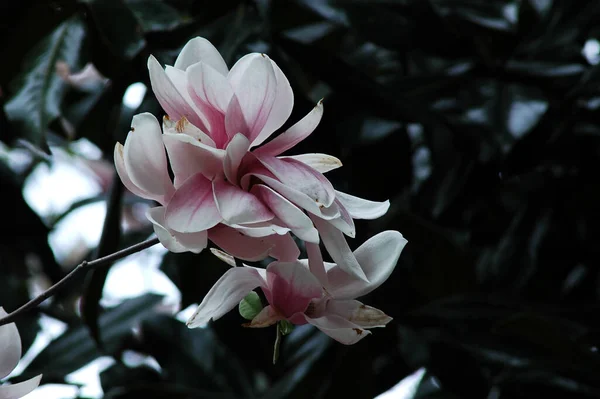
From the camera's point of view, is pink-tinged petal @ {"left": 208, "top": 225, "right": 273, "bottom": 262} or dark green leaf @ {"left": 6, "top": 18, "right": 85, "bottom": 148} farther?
dark green leaf @ {"left": 6, "top": 18, "right": 85, "bottom": 148}

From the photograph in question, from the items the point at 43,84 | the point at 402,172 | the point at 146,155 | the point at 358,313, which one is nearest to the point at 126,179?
the point at 146,155

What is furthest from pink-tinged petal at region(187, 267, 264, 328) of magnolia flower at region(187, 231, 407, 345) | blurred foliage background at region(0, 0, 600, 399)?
blurred foliage background at region(0, 0, 600, 399)

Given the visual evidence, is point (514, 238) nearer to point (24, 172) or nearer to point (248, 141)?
point (248, 141)

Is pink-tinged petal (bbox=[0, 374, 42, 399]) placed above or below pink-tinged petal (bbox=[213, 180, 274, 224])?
below

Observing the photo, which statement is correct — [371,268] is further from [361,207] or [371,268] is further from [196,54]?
A: [196,54]

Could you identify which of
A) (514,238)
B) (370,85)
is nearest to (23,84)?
(370,85)

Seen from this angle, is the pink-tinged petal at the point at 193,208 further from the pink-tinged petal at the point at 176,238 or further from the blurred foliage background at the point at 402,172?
the blurred foliage background at the point at 402,172

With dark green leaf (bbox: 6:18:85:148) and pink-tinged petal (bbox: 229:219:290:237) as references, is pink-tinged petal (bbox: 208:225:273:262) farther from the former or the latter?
dark green leaf (bbox: 6:18:85:148)
